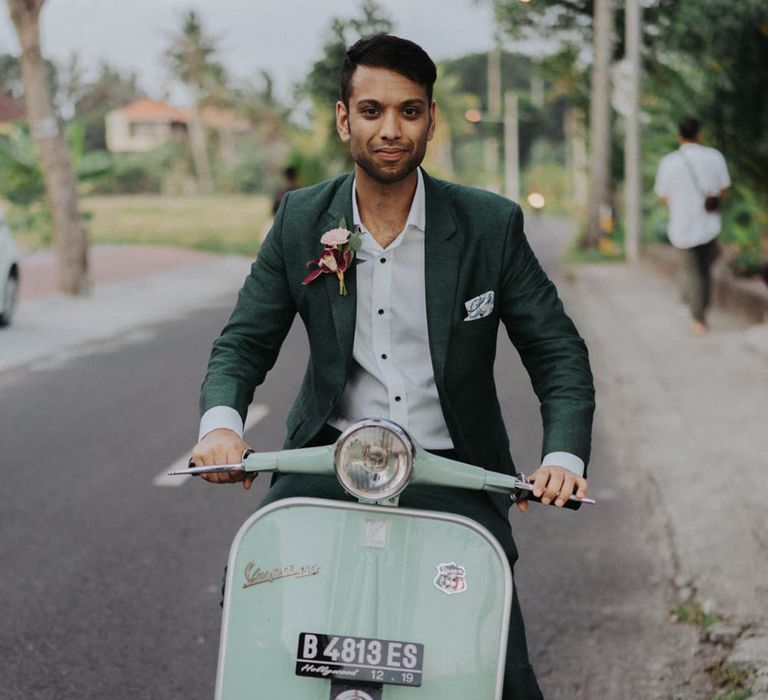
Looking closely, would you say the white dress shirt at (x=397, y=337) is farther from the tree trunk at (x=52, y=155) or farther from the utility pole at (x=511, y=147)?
the utility pole at (x=511, y=147)

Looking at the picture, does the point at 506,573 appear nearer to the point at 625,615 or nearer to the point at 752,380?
the point at 625,615

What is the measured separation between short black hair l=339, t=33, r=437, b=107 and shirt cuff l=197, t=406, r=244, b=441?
707 mm

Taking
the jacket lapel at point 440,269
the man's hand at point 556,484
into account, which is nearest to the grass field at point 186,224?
the jacket lapel at point 440,269

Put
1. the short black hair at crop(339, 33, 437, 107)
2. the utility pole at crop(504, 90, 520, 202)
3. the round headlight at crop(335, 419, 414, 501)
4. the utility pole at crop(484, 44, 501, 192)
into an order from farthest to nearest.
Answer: the utility pole at crop(484, 44, 501, 192)
the utility pole at crop(504, 90, 520, 202)
the short black hair at crop(339, 33, 437, 107)
the round headlight at crop(335, 419, 414, 501)

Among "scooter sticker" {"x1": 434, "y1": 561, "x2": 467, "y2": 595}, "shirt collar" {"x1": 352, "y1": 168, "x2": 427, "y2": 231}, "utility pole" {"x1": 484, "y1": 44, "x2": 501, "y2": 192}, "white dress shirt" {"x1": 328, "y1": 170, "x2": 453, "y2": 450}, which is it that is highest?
"utility pole" {"x1": 484, "y1": 44, "x2": 501, "y2": 192}

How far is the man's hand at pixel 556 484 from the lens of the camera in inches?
86.5

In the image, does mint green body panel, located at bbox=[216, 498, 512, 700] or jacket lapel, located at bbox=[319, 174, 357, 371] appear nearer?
mint green body panel, located at bbox=[216, 498, 512, 700]

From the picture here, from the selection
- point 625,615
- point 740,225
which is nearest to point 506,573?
point 625,615

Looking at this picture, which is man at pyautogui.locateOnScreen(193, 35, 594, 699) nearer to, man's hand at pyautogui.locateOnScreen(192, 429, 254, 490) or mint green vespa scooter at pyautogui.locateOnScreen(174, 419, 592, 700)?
man's hand at pyautogui.locateOnScreen(192, 429, 254, 490)

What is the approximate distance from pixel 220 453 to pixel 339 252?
1.65ft

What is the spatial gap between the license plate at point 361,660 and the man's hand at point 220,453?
37cm

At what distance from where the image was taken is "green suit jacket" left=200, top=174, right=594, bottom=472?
97.3 inches


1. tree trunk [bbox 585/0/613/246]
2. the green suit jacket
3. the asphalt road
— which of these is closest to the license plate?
the green suit jacket

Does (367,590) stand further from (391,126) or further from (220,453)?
(391,126)
